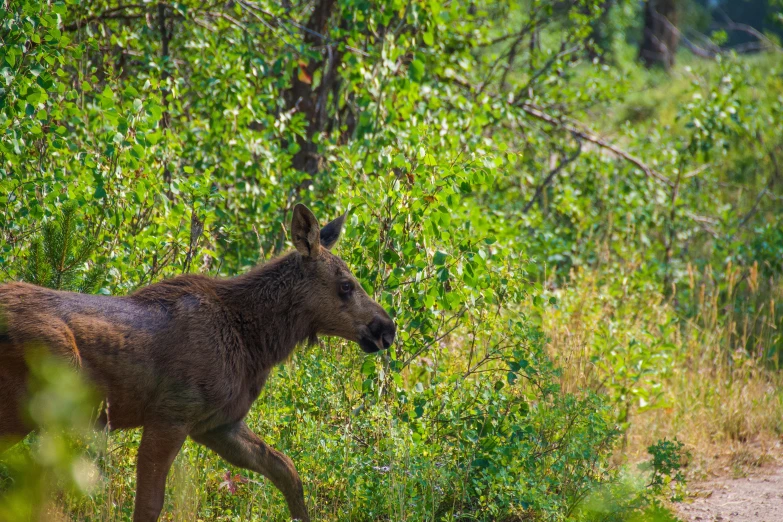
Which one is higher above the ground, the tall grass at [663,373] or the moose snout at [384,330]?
the moose snout at [384,330]

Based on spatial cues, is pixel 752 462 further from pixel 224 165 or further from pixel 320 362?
pixel 224 165

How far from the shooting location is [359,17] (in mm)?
8961

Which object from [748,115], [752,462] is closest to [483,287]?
[752,462]

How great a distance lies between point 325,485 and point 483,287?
1.92 metres

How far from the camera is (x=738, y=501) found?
280 inches

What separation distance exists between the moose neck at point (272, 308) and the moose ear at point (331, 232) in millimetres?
438

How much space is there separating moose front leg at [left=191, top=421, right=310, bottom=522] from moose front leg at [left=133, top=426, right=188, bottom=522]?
0.41 m

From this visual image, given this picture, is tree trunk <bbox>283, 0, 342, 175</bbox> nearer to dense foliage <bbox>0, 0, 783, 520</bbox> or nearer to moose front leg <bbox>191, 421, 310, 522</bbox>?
dense foliage <bbox>0, 0, 783, 520</bbox>

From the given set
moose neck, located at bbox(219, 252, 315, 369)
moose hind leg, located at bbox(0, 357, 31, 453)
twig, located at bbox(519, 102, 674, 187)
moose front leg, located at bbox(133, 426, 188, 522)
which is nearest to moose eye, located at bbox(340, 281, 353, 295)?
moose neck, located at bbox(219, 252, 315, 369)

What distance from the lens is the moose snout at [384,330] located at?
20.1ft

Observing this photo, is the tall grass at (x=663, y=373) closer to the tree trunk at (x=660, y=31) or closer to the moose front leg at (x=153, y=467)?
the moose front leg at (x=153, y=467)

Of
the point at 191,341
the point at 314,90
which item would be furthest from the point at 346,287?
the point at 314,90

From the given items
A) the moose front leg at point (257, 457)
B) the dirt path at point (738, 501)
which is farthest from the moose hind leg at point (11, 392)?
the dirt path at point (738, 501)

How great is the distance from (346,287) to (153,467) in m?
1.90
